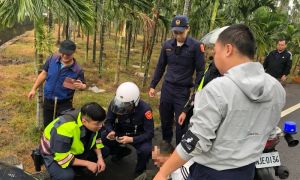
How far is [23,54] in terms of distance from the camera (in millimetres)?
13219

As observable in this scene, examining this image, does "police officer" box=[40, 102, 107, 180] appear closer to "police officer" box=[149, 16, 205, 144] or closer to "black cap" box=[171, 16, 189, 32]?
"police officer" box=[149, 16, 205, 144]

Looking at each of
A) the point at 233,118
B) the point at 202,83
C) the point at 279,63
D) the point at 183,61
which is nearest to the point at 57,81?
the point at 183,61

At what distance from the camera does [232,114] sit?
206cm

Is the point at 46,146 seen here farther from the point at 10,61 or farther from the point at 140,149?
the point at 10,61

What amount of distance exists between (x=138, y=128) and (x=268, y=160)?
1.81 meters

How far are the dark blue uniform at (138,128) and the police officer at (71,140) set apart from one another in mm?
588

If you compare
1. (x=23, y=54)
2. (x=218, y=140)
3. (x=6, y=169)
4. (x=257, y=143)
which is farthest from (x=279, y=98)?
(x=23, y=54)

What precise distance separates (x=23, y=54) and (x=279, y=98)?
40.5ft

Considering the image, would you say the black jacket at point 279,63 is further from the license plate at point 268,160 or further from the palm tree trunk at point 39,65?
the palm tree trunk at point 39,65

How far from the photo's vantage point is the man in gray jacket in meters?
2.04

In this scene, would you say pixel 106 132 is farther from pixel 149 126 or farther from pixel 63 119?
pixel 63 119

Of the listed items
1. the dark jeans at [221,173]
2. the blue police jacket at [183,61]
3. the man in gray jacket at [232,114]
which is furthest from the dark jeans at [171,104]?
the man in gray jacket at [232,114]

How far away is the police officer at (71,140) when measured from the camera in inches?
146

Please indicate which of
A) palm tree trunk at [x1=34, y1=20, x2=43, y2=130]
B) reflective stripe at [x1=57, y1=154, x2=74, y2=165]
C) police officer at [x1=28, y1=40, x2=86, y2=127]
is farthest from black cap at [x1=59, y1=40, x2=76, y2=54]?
reflective stripe at [x1=57, y1=154, x2=74, y2=165]
